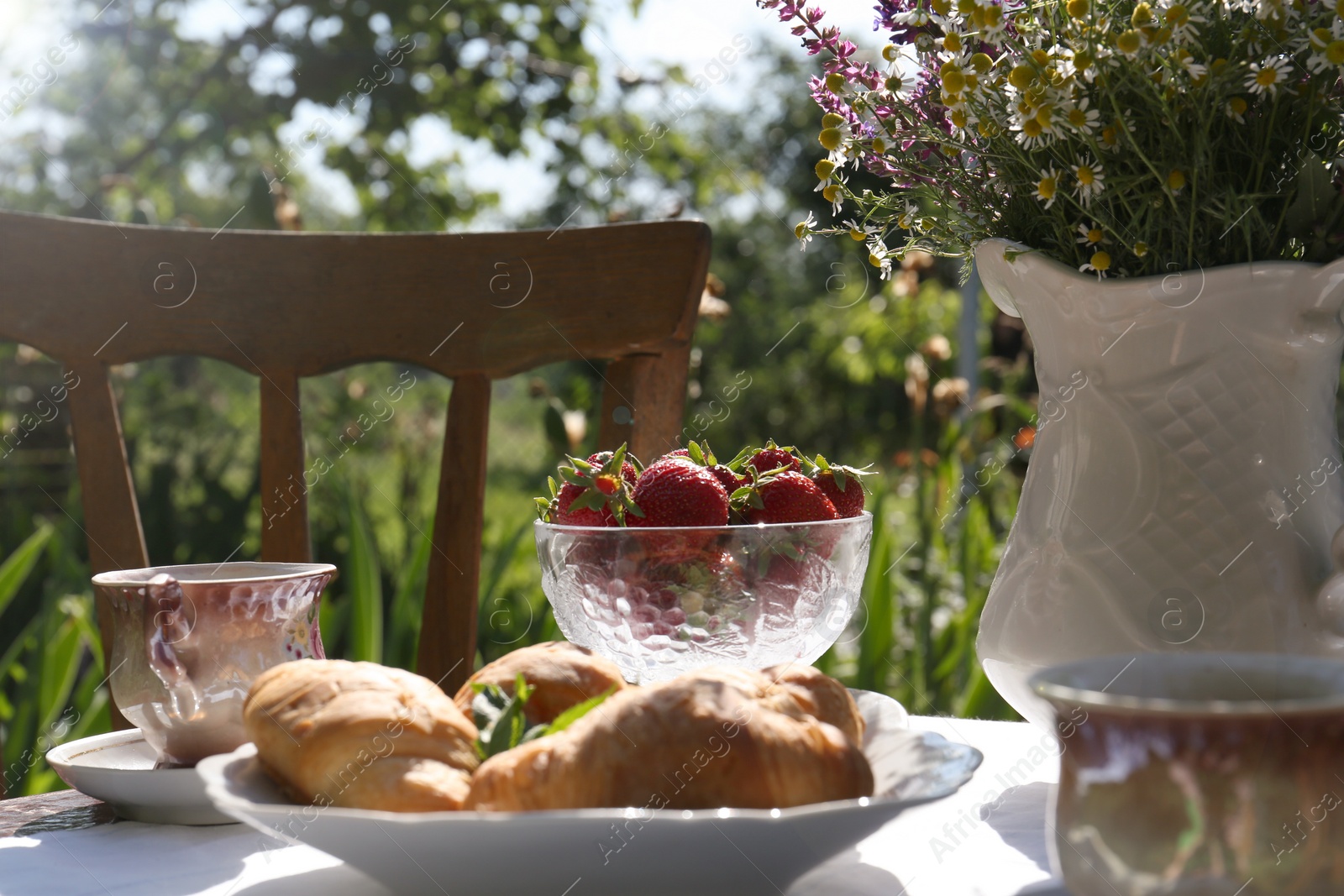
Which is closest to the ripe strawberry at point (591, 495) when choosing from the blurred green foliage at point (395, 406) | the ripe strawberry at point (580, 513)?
the ripe strawberry at point (580, 513)

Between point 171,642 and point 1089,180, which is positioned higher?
point 1089,180

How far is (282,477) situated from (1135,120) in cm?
64

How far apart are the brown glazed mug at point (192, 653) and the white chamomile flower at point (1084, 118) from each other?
1.21 feet

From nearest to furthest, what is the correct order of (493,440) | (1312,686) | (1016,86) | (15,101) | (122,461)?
(1312,686)
(1016,86)
(122,461)
(15,101)
(493,440)

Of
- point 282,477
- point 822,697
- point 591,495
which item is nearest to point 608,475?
point 591,495

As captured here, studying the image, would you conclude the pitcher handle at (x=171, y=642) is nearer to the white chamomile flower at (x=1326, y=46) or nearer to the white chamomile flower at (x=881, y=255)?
the white chamomile flower at (x=881, y=255)

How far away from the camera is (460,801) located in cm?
36

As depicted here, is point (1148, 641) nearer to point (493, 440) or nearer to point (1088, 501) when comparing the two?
point (1088, 501)

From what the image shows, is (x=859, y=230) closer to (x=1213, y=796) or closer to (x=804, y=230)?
(x=804, y=230)

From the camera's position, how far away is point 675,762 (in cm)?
34

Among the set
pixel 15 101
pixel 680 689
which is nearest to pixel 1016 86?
pixel 680 689

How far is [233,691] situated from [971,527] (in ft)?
4.45

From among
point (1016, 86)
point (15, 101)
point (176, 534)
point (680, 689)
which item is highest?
point (15, 101)

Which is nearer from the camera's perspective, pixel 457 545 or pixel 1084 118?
pixel 1084 118
